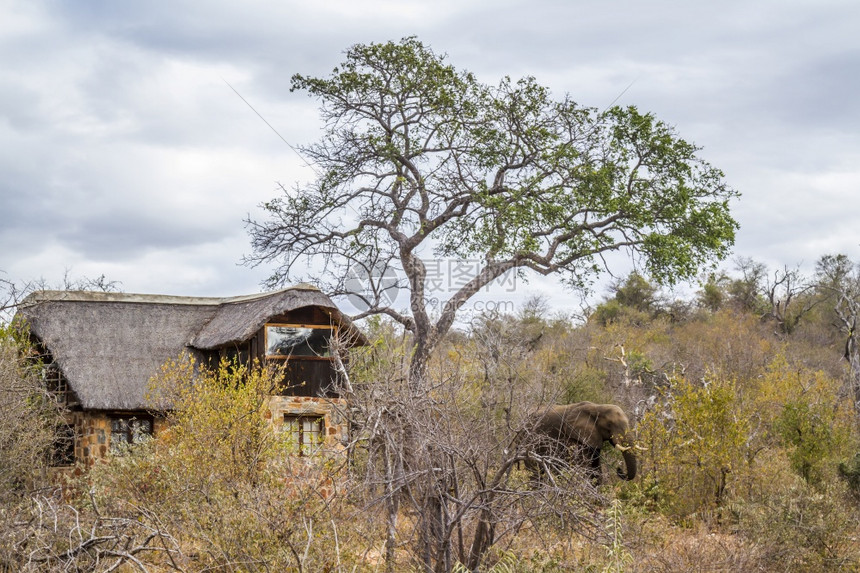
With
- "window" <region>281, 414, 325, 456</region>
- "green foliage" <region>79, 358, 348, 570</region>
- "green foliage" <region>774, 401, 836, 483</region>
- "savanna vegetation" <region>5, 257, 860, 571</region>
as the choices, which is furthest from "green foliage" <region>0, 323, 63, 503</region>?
"green foliage" <region>774, 401, 836, 483</region>

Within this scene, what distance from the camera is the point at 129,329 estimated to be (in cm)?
2253

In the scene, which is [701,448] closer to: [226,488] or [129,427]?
[226,488]

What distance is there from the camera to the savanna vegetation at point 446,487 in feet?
30.7

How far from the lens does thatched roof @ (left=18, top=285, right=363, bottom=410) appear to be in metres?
20.9

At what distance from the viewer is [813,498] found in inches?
459

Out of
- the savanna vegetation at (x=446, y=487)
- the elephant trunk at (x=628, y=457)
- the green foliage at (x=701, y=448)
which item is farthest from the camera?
the elephant trunk at (x=628, y=457)

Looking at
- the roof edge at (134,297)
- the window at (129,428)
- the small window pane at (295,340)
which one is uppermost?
the roof edge at (134,297)

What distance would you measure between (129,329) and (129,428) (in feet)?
8.09

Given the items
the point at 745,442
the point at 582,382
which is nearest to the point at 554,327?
the point at 582,382

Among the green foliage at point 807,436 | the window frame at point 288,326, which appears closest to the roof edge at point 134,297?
the window frame at point 288,326

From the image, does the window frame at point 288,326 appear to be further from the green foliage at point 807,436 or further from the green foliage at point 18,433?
the green foliage at point 807,436

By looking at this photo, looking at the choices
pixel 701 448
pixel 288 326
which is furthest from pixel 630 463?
pixel 288 326

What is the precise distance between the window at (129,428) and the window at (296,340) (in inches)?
131

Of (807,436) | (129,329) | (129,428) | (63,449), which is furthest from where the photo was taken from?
(129,329)
